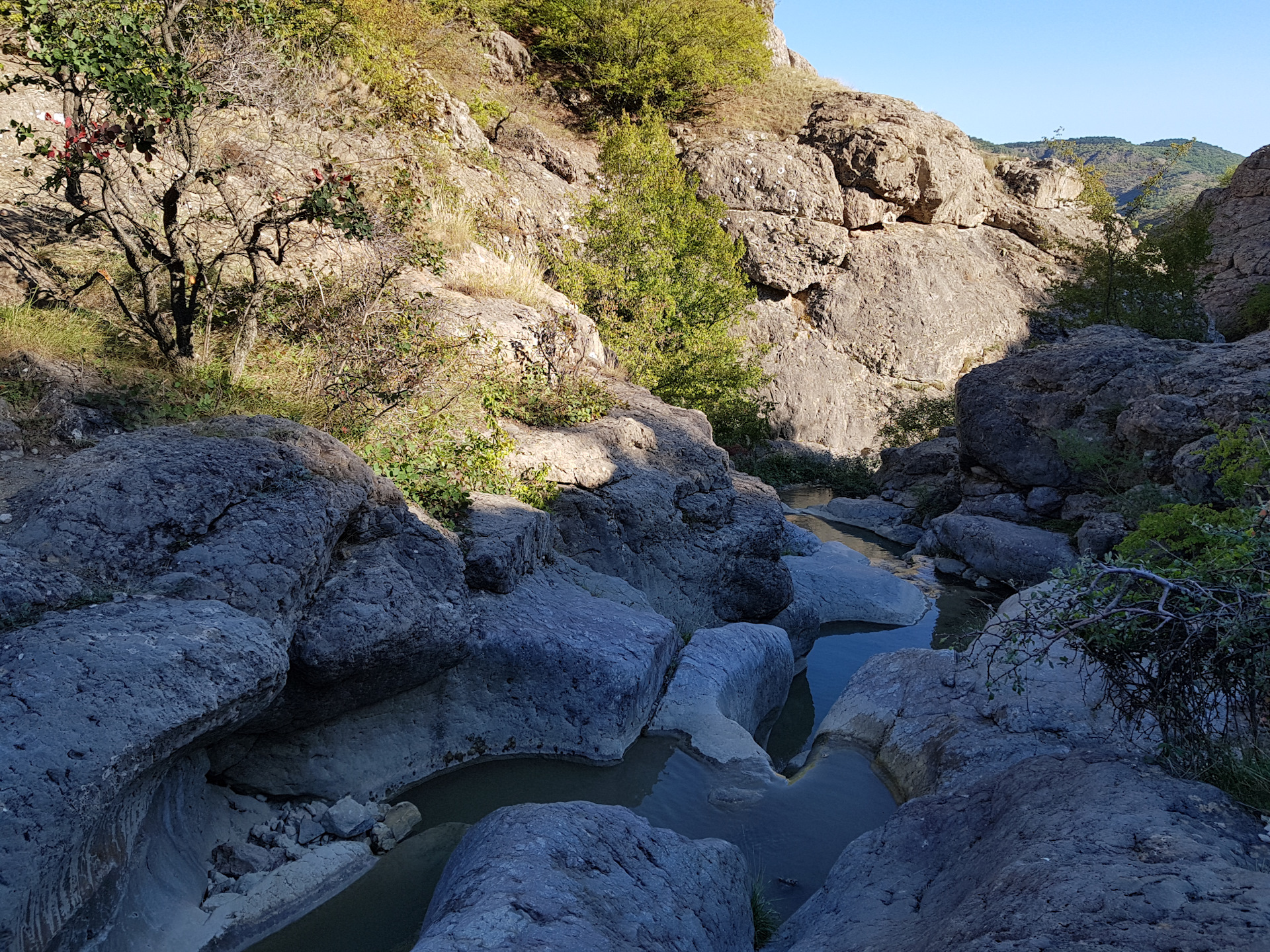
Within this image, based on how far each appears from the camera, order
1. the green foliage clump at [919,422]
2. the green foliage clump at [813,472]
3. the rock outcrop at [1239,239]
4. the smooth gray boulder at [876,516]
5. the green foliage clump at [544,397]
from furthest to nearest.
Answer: the green foliage clump at [919,422]
the rock outcrop at [1239,239]
the green foliage clump at [813,472]
the smooth gray boulder at [876,516]
the green foliage clump at [544,397]

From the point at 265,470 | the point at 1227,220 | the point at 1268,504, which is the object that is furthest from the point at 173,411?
the point at 1227,220

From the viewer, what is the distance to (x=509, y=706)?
6.23 metres

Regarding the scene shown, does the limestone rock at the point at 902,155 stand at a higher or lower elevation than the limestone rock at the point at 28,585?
higher

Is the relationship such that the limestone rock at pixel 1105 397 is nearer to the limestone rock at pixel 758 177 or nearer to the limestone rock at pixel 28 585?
the limestone rock at pixel 758 177

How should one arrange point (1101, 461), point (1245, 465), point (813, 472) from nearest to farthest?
point (1245, 465) < point (1101, 461) < point (813, 472)

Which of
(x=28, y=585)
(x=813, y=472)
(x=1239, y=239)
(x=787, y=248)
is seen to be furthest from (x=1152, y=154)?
(x=28, y=585)

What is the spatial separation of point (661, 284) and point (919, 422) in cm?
1185

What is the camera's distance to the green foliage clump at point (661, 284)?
49.7ft

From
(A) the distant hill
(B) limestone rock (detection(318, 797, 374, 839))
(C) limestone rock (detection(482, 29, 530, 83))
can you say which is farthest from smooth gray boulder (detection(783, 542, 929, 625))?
(A) the distant hill

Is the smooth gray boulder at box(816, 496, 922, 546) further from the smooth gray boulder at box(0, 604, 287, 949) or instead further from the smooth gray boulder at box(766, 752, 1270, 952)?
the smooth gray boulder at box(0, 604, 287, 949)

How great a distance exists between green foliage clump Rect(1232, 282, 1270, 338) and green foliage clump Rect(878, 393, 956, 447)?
25.5 feet

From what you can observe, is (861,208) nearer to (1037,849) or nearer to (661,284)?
(661,284)

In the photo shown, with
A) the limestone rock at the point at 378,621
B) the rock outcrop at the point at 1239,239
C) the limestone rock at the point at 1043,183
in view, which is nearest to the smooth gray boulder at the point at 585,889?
the limestone rock at the point at 378,621

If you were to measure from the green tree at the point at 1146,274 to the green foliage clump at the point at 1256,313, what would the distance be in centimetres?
125
